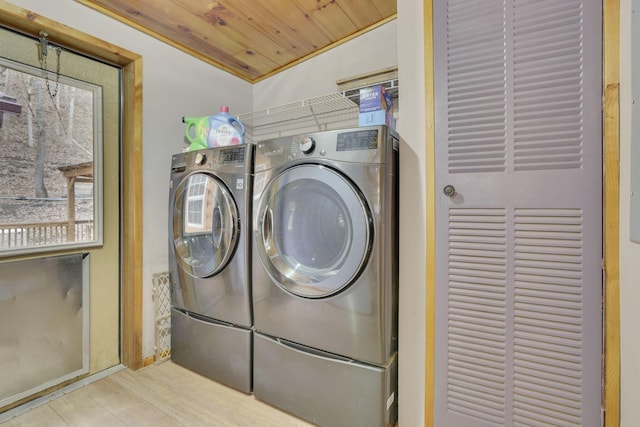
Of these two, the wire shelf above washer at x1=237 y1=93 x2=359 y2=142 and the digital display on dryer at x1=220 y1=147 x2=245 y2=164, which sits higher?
the wire shelf above washer at x1=237 y1=93 x2=359 y2=142

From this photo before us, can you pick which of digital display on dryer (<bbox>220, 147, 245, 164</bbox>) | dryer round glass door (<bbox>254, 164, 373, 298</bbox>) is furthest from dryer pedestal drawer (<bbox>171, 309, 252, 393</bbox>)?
digital display on dryer (<bbox>220, 147, 245, 164</bbox>)

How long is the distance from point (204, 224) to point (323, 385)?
1.05m

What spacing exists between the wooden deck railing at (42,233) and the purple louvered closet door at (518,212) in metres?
1.93

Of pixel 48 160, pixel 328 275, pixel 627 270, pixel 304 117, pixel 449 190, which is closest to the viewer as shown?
pixel 627 270

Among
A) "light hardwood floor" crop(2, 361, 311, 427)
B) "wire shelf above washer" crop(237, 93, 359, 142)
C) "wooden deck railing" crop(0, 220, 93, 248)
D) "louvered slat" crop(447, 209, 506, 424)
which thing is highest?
"wire shelf above washer" crop(237, 93, 359, 142)

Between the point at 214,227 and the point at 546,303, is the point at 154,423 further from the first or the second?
the point at 546,303

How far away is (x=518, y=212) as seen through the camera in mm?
1021

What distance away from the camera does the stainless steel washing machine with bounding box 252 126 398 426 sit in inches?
45.5

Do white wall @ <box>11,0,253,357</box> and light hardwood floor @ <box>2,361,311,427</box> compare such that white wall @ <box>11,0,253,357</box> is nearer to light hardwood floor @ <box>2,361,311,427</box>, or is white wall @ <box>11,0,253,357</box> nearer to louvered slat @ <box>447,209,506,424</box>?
light hardwood floor @ <box>2,361,311,427</box>

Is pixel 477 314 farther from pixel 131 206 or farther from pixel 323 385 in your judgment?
pixel 131 206

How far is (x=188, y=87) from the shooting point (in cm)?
206

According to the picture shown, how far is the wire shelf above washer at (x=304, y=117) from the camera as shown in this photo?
6.64 ft

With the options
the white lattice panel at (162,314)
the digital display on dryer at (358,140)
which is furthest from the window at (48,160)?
the digital display on dryer at (358,140)

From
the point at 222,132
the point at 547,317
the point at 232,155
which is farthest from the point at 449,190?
the point at 222,132
